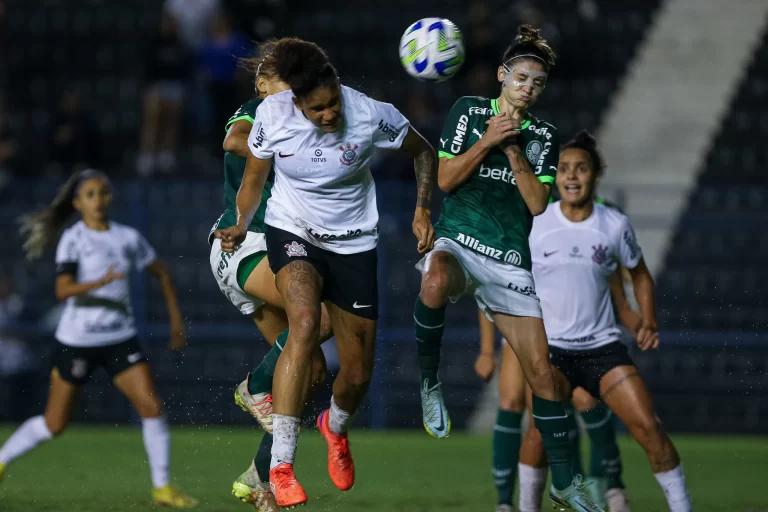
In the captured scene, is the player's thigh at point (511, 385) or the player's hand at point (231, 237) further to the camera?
the player's thigh at point (511, 385)

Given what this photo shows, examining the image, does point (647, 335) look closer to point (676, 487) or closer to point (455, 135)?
point (676, 487)

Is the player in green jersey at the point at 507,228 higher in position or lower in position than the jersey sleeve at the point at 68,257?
higher

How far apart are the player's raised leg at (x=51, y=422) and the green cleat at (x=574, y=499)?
4003mm

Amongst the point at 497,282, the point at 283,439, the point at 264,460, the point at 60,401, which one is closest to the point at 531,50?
the point at 497,282

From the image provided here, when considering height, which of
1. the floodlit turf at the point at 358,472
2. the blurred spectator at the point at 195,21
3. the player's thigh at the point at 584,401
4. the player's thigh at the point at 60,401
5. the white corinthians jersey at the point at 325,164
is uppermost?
the blurred spectator at the point at 195,21

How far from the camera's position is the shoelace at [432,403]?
7.14 meters

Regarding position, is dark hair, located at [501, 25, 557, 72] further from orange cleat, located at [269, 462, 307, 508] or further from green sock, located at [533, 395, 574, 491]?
orange cleat, located at [269, 462, 307, 508]

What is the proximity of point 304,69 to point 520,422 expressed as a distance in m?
2.88

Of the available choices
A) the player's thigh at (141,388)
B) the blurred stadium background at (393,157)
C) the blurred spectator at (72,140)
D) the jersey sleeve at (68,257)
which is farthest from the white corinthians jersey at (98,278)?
the blurred spectator at (72,140)

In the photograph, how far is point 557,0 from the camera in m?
17.4

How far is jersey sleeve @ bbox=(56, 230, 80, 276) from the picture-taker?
31.9 ft

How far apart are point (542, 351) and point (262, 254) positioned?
1.75 m

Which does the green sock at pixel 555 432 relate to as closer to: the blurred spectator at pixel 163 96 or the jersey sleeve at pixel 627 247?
the jersey sleeve at pixel 627 247

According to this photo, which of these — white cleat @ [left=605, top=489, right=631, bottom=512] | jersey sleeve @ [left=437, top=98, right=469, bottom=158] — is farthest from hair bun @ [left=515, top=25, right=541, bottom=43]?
white cleat @ [left=605, top=489, right=631, bottom=512]
